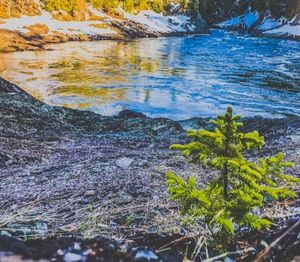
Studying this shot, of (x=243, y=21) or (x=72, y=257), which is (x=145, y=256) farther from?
(x=243, y=21)

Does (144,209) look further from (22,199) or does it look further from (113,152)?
(113,152)

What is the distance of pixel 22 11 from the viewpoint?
170ft

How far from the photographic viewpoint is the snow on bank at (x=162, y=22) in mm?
66481

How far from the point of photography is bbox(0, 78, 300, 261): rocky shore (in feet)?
8.20

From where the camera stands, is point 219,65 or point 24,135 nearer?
point 24,135

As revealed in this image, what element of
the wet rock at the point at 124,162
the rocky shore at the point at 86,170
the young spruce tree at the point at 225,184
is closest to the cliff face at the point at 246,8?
the rocky shore at the point at 86,170

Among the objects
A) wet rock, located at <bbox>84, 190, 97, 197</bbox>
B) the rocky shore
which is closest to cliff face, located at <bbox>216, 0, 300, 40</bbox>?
the rocky shore

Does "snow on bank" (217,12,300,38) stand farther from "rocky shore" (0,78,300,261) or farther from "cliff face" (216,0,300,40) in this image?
"rocky shore" (0,78,300,261)

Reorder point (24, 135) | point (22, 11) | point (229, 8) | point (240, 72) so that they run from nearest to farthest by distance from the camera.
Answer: point (24, 135) → point (240, 72) → point (22, 11) → point (229, 8)

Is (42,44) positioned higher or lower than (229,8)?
lower

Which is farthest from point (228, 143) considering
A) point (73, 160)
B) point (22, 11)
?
point (22, 11)

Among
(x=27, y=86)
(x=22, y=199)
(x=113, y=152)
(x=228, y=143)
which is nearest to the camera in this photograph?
(x=228, y=143)

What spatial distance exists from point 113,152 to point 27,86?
43.2 feet

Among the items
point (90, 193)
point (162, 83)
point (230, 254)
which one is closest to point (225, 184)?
point (230, 254)
